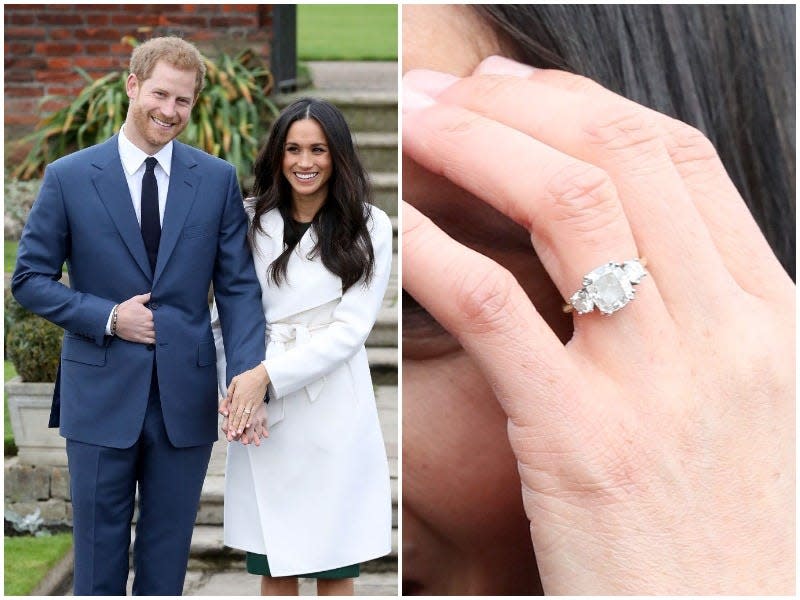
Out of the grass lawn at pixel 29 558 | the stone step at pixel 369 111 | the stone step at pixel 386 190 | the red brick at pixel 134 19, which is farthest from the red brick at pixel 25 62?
the grass lawn at pixel 29 558

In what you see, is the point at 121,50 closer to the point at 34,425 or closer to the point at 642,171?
the point at 34,425

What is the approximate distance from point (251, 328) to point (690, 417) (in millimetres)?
848

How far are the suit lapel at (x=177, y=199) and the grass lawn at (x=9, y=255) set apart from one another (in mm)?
2340

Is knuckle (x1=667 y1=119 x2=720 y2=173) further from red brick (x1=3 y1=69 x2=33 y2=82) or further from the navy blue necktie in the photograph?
red brick (x1=3 y1=69 x2=33 y2=82)

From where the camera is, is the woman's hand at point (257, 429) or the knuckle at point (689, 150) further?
the woman's hand at point (257, 429)

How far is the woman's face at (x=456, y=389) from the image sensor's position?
1856 mm

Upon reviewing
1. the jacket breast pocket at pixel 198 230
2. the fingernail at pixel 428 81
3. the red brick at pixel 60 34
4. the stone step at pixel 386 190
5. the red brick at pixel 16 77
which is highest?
the red brick at pixel 60 34

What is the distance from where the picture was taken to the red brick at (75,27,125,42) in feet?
15.3

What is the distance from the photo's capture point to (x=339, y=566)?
7.22 feet

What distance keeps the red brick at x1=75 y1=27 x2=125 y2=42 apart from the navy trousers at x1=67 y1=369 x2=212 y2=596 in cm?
301

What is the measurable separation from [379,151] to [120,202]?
229 cm

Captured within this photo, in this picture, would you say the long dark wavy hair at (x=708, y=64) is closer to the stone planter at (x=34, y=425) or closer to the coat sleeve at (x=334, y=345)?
the coat sleeve at (x=334, y=345)

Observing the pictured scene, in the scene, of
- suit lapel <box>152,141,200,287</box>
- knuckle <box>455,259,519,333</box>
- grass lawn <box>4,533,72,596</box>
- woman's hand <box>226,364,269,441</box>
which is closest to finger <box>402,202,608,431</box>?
knuckle <box>455,259,519,333</box>

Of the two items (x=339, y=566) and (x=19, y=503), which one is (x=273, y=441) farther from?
(x=19, y=503)
